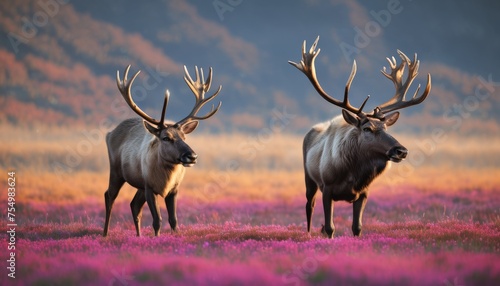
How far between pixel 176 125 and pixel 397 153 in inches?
146

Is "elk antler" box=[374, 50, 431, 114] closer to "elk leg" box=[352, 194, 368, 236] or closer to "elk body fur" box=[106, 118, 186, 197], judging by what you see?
"elk leg" box=[352, 194, 368, 236]

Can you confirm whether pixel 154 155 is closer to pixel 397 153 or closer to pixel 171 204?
pixel 171 204

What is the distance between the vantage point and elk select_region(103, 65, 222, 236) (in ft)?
31.8

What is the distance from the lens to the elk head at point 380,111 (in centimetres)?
865

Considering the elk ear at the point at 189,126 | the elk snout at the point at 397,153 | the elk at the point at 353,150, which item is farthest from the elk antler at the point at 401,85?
the elk ear at the point at 189,126

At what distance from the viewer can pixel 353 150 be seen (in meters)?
9.15

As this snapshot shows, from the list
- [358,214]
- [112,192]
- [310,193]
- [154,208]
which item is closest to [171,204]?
[154,208]

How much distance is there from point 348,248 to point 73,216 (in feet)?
26.6

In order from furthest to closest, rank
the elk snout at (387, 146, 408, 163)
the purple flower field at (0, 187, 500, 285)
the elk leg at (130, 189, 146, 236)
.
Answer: the elk leg at (130, 189, 146, 236), the elk snout at (387, 146, 408, 163), the purple flower field at (0, 187, 500, 285)

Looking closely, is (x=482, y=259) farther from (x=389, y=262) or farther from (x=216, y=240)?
(x=216, y=240)

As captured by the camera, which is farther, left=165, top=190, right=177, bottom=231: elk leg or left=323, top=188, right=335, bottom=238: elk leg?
left=165, top=190, right=177, bottom=231: elk leg

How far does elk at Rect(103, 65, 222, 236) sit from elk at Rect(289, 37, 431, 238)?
200cm

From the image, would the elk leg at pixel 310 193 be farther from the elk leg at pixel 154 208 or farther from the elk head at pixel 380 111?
the elk leg at pixel 154 208

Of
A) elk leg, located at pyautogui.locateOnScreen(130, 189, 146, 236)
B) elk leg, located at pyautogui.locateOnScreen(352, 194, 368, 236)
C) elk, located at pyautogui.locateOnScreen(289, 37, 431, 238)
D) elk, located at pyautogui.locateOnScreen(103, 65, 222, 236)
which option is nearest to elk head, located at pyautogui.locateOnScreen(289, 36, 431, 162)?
elk, located at pyautogui.locateOnScreen(289, 37, 431, 238)
